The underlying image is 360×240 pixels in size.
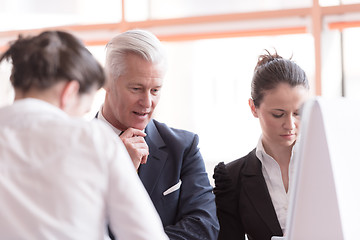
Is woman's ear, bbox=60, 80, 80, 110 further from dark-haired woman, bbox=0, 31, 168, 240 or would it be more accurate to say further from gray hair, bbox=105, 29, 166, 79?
gray hair, bbox=105, 29, 166, 79

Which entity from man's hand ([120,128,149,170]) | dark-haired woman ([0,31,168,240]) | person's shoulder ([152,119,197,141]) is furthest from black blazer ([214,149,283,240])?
dark-haired woman ([0,31,168,240])

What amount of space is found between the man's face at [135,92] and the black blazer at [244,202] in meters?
0.44

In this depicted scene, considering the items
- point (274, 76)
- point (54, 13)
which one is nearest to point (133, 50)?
point (274, 76)

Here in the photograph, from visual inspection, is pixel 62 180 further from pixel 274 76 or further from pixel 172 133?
pixel 274 76

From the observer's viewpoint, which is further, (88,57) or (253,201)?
(253,201)

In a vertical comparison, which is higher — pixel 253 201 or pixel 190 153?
pixel 190 153

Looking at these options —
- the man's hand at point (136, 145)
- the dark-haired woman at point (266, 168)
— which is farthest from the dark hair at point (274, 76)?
the man's hand at point (136, 145)

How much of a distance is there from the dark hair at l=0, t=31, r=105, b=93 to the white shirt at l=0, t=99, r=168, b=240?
64 mm

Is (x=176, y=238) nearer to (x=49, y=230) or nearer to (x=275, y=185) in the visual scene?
(x=275, y=185)

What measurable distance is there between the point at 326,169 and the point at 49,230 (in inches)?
25.6

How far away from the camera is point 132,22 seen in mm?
4762

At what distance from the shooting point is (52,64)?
1.26 metres

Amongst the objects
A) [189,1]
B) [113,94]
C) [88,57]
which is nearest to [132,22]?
[189,1]

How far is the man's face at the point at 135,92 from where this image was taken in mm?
2166
